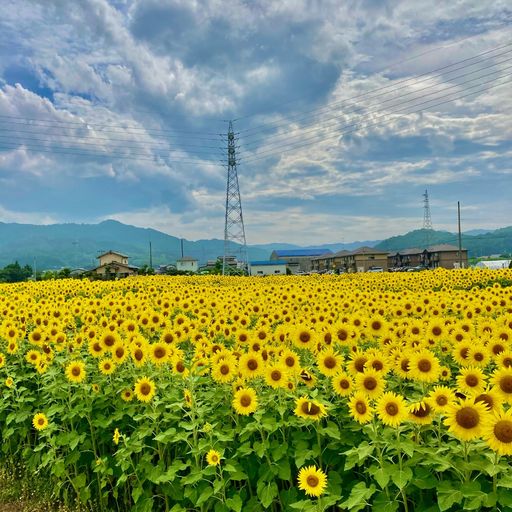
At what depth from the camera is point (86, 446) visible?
5.60 meters

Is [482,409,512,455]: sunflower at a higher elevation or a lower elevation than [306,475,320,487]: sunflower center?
higher

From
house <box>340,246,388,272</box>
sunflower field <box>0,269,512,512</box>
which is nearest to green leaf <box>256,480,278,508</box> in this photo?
sunflower field <box>0,269,512,512</box>

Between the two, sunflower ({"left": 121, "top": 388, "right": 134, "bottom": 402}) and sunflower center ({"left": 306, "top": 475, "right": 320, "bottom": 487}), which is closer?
sunflower center ({"left": 306, "top": 475, "right": 320, "bottom": 487})

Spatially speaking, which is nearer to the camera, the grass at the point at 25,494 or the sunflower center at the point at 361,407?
the sunflower center at the point at 361,407

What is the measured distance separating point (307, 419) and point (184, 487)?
4.82 ft

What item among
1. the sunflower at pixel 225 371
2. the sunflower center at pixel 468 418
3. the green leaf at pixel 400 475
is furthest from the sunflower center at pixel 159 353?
the sunflower center at pixel 468 418

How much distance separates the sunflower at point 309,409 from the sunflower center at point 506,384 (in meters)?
1.32

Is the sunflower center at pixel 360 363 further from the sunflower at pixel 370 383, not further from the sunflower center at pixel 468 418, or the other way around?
the sunflower center at pixel 468 418

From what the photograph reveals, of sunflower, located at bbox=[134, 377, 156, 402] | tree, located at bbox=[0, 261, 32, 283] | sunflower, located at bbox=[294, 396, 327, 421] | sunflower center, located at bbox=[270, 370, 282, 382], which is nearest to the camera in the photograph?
sunflower, located at bbox=[294, 396, 327, 421]

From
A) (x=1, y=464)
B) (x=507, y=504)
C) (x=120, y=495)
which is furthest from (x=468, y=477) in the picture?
(x=1, y=464)

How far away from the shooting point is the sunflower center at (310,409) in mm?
3856

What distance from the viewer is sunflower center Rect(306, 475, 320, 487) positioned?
3.58m

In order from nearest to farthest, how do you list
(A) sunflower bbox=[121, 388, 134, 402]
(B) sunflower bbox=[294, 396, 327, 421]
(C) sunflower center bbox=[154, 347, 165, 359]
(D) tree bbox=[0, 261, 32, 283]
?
(B) sunflower bbox=[294, 396, 327, 421]
(A) sunflower bbox=[121, 388, 134, 402]
(C) sunflower center bbox=[154, 347, 165, 359]
(D) tree bbox=[0, 261, 32, 283]

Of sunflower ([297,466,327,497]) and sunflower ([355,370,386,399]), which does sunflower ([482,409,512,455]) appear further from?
sunflower ([297,466,327,497])
